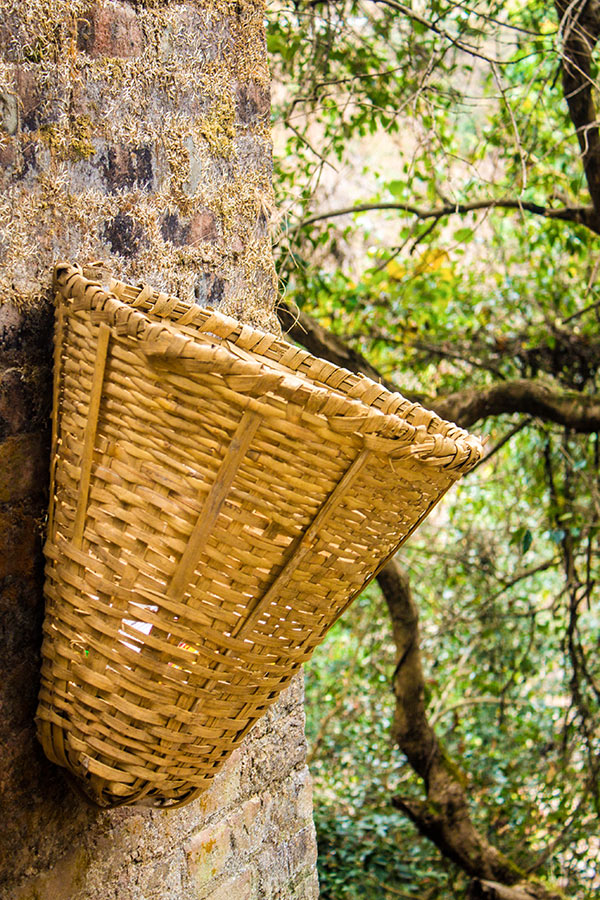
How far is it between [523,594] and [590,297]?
179cm

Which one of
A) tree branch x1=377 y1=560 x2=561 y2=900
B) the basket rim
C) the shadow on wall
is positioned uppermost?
the basket rim

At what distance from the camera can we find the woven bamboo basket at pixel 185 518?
873 mm

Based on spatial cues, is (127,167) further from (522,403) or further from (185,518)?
(522,403)

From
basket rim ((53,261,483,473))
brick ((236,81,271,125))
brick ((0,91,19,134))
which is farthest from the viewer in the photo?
brick ((236,81,271,125))

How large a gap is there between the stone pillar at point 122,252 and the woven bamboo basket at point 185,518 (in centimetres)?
9

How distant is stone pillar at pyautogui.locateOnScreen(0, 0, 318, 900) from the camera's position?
109 centimetres

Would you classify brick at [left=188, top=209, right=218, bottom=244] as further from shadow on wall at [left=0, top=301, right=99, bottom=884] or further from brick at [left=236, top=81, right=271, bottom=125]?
shadow on wall at [left=0, top=301, right=99, bottom=884]

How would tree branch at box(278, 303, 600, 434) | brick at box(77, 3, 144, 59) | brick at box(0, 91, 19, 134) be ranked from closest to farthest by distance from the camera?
brick at box(0, 91, 19, 134)
brick at box(77, 3, 144, 59)
tree branch at box(278, 303, 600, 434)

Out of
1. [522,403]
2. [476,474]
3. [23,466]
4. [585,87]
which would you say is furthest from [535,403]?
[23,466]

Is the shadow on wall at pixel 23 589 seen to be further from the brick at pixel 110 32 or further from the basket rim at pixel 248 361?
the brick at pixel 110 32

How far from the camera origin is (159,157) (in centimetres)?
129

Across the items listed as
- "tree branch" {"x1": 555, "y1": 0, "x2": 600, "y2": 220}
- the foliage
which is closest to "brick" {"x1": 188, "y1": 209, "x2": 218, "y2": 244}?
the foliage

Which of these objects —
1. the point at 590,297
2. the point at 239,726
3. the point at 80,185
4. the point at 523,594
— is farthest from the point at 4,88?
the point at 523,594

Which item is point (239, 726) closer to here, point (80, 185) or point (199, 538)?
point (199, 538)
